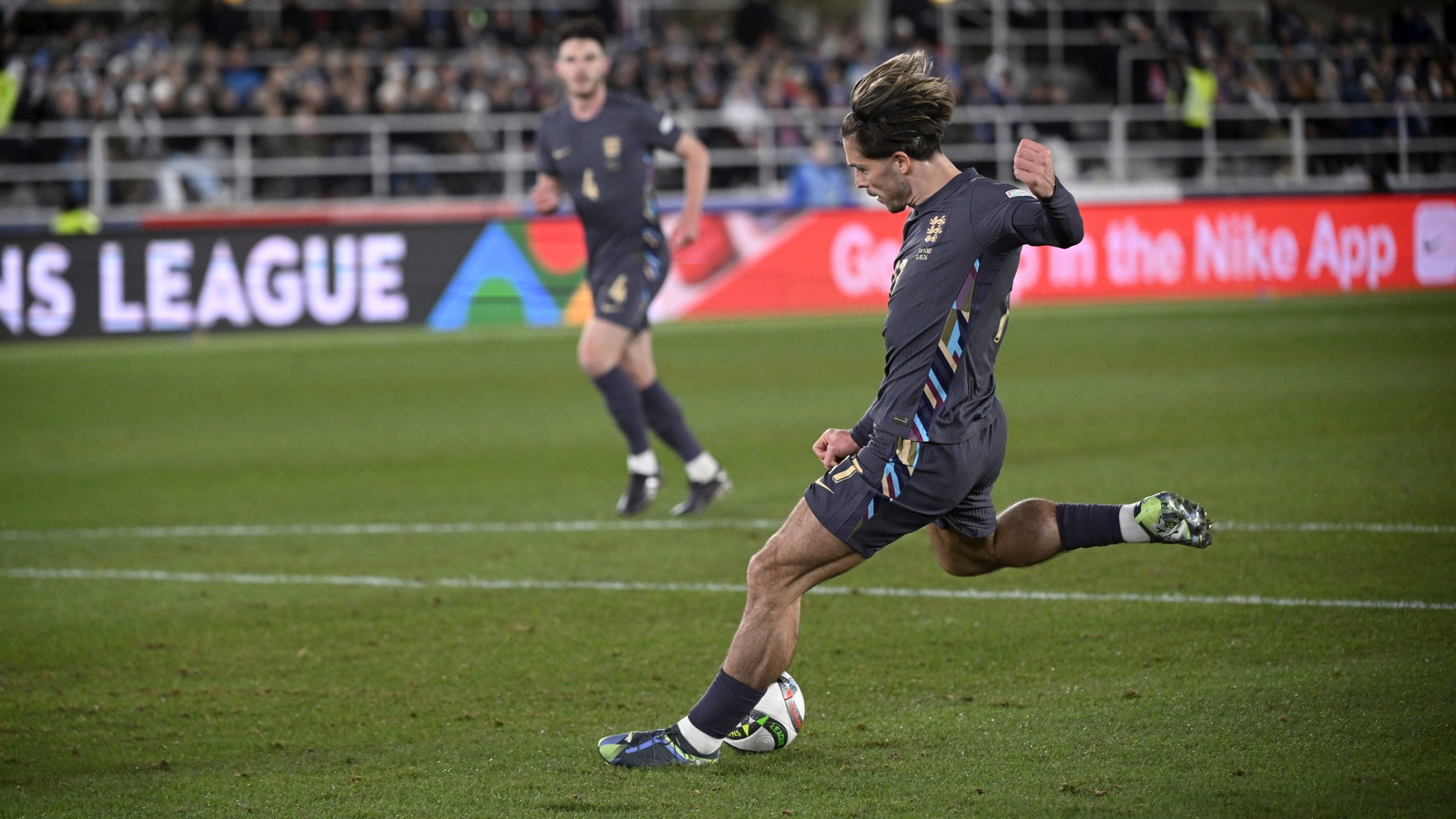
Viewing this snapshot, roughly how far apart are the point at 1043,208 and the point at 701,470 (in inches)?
195

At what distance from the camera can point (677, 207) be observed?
70.1ft

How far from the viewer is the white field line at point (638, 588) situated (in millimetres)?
6145

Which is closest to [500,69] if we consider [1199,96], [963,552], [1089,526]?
[1199,96]

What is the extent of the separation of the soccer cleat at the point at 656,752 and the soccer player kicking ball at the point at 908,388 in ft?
0.04

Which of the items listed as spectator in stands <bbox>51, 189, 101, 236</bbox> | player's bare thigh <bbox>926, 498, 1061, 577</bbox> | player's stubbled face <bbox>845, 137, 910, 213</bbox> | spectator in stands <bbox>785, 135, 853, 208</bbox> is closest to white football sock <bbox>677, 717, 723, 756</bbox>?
player's bare thigh <bbox>926, 498, 1061, 577</bbox>

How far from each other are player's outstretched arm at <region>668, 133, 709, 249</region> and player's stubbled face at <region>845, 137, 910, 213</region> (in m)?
4.42

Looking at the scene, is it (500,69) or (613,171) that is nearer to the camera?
(613,171)

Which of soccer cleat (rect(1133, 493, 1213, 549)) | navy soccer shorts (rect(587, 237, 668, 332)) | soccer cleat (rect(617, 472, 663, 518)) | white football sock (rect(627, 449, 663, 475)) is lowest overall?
soccer cleat (rect(617, 472, 663, 518))

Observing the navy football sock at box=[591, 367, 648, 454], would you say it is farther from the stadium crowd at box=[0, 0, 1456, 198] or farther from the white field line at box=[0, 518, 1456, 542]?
the stadium crowd at box=[0, 0, 1456, 198]

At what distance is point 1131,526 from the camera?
463cm

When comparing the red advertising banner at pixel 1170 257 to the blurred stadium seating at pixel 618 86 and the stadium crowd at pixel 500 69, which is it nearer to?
the blurred stadium seating at pixel 618 86

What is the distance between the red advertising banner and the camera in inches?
795

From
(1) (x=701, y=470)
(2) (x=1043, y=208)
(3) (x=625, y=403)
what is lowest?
(1) (x=701, y=470)

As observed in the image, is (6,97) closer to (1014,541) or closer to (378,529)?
(378,529)
